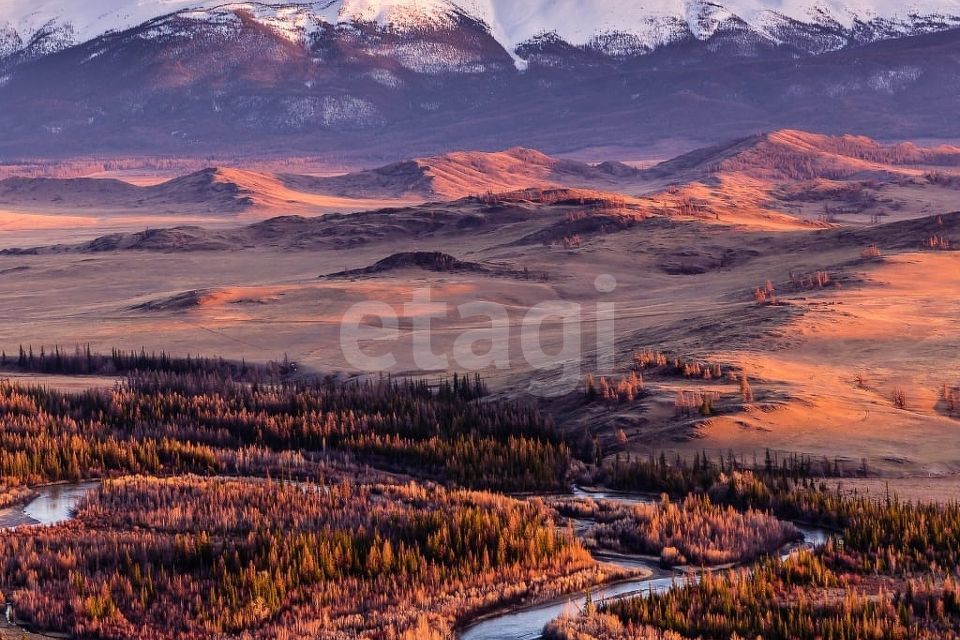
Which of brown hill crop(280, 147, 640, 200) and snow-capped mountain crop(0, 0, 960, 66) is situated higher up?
snow-capped mountain crop(0, 0, 960, 66)

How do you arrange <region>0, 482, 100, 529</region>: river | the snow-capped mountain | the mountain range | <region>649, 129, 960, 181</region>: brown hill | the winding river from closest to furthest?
the winding river → <region>0, 482, 100, 529</region>: river → <region>649, 129, 960, 181</region>: brown hill → the mountain range → the snow-capped mountain

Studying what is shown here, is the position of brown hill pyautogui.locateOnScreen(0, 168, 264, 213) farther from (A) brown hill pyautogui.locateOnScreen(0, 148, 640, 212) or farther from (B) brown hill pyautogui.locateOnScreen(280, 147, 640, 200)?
(B) brown hill pyautogui.locateOnScreen(280, 147, 640, 200)

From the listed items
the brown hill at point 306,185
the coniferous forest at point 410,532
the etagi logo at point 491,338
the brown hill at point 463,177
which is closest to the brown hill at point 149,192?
the brown hill at point 306,185

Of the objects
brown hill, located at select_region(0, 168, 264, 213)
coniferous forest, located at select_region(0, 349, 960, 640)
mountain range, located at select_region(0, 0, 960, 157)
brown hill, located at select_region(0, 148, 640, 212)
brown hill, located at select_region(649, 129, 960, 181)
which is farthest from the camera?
mountain range, located at select_region(0, 0, 960, 157)

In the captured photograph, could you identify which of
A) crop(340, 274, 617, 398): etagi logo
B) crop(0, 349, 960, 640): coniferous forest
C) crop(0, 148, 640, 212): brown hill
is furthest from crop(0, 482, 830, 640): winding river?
crop(0, 148, 640, 212): brown hill

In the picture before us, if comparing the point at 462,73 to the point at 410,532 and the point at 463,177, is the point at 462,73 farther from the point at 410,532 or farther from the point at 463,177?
the point at 410,532

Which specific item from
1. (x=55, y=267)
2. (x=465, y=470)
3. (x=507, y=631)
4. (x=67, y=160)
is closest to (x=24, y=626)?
(x=507, y=631)
